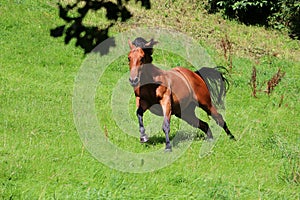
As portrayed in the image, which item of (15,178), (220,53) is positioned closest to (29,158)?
(15,178)

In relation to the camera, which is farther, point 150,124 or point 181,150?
point 150,124

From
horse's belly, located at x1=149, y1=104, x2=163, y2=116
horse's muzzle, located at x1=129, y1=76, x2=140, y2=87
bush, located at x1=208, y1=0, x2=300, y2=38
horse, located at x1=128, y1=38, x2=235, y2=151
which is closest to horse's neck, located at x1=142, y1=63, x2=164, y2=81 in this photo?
horse, located at x1=128, y1=38, x2=235, y2=151

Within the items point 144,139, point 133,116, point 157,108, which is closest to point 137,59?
point 157,108

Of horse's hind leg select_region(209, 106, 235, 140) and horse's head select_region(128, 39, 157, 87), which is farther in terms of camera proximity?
horse's hind leg select_region(209, 106, 235, 140)

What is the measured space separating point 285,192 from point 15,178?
14.4 feet

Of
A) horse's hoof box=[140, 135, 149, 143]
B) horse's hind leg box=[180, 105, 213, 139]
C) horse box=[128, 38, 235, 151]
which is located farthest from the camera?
horse's hind leg box=[180, 105, 213, 139]

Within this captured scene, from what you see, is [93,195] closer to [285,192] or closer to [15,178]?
[15,178]

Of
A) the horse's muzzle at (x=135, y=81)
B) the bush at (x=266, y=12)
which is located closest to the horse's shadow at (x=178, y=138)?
the horse's muzzle at (x=135, y=81)

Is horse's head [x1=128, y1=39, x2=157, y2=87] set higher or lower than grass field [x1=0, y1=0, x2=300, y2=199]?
higher

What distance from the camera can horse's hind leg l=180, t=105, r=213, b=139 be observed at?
34.0 feet

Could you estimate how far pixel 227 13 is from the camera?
22.0 meters

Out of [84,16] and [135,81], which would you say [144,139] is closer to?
[135,81]

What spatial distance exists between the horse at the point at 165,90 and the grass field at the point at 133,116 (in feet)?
1.94

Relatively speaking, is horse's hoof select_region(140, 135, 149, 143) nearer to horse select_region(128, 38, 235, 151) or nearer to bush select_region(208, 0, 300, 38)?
horse select_region(128, 38, 235, 151)
